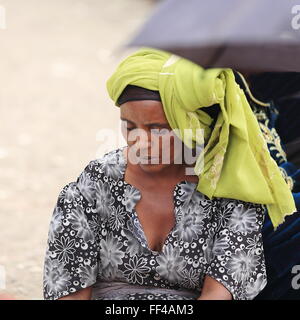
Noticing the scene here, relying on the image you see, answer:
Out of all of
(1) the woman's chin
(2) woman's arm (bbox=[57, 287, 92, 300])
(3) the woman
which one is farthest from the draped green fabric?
(2) woman's arm (bbox=[57, 287, 92, 300])

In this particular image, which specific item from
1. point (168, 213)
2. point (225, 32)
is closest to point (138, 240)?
point (168, 213)

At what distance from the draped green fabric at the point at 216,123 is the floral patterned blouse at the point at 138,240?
4.0 inches

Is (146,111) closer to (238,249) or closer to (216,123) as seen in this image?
(216,123)

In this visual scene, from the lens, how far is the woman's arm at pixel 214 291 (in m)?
3.32

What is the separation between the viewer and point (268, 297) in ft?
12.5

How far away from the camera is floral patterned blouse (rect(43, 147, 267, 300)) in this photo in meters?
3.39

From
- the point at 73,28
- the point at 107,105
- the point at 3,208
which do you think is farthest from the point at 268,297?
the point at 73,28

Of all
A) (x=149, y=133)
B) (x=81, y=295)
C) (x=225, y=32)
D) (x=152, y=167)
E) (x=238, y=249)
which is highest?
(x=225, y=32)

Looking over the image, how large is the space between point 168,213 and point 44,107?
5.84 m

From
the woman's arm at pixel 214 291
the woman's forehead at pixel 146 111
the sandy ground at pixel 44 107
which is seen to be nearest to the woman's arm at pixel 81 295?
the woman's arm at pixel 214 291

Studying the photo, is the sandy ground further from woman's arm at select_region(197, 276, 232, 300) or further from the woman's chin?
woman's arm at select_region(197, 276, 232, 300)

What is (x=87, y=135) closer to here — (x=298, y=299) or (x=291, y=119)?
(x=291, y=119)

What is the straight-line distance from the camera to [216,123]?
10.8 ft

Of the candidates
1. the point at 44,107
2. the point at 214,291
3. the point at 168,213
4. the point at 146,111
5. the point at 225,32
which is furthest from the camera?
the point at 44,107
